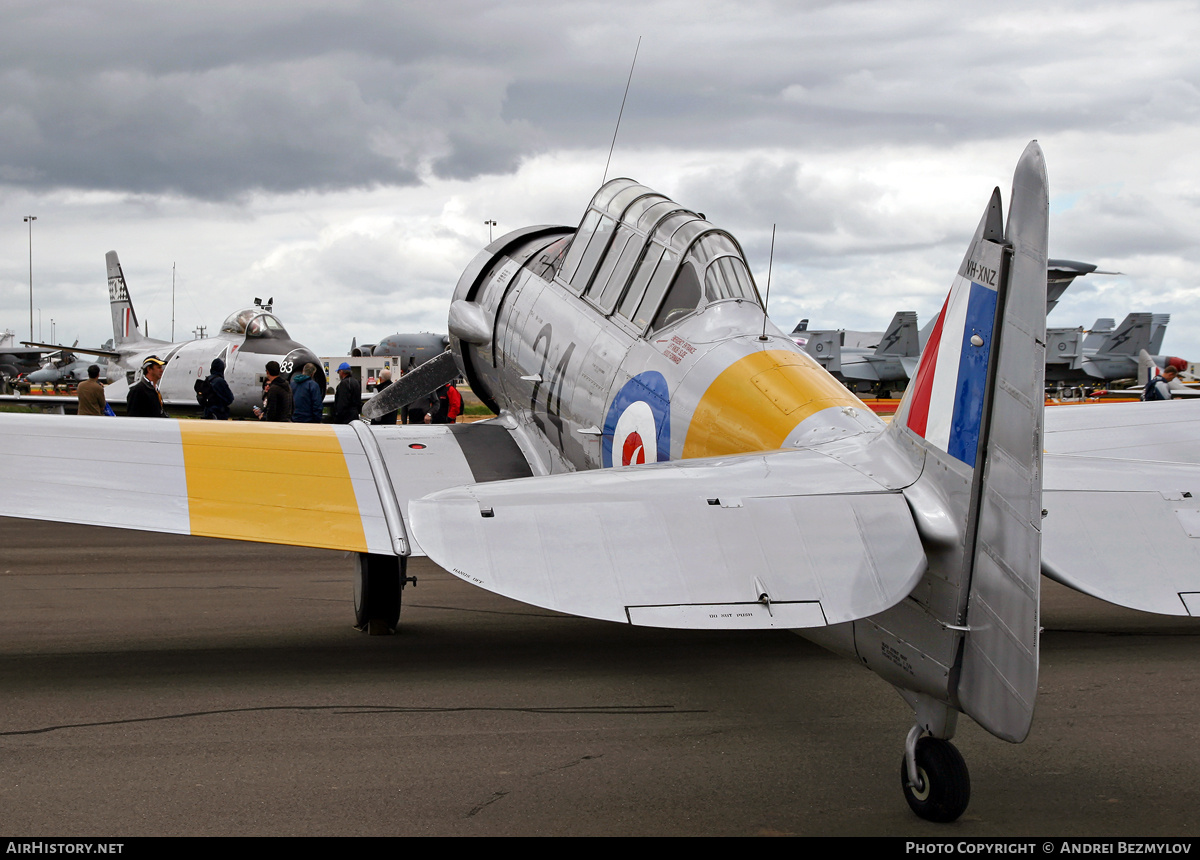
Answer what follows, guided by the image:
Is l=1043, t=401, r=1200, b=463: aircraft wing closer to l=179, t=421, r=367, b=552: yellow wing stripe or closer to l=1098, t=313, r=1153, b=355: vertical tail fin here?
l=179, t=421, r=367, b=552: yellow wing stripe

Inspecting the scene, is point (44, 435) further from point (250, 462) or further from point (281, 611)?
point (281, 611)

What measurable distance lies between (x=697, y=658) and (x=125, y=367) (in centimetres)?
2399

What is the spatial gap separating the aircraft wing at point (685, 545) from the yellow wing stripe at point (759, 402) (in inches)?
46.7

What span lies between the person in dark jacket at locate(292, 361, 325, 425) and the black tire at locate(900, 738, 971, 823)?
1078cm

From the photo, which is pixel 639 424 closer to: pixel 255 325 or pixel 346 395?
pixel 346 395

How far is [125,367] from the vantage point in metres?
26.7

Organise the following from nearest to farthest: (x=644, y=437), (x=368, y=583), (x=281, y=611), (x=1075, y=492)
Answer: (x=1075, y=492) → (x=644, y=437) → (x=368, y=583) → (x=281, y=611)

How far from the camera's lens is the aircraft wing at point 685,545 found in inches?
114

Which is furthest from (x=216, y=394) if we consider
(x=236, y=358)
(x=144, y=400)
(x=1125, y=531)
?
(x=1125, y=531)

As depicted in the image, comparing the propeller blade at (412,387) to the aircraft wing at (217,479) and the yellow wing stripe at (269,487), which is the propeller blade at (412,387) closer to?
the aircraft wing at (217,479)

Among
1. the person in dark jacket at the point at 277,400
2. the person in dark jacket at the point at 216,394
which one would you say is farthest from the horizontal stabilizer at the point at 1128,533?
the person in dark jacket at the point at 216,394

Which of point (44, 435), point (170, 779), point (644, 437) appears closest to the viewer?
point (170, 779)
